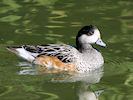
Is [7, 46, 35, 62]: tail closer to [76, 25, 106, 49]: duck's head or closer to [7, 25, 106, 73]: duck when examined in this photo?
[7, 25, 106, 73]: duck

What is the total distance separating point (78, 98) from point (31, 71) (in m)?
1.57

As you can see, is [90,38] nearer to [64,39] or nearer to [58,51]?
[58,51]

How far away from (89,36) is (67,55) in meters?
0.54

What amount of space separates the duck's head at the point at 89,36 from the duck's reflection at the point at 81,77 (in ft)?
1.72

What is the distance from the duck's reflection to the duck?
16 centimetres

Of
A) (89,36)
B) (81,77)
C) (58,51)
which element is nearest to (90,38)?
(89,36)

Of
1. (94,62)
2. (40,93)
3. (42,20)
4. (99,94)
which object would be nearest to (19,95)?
(40,93)

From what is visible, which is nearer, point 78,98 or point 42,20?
point 78,98

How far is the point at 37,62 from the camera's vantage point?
1335 cm

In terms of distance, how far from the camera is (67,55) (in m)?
13.3

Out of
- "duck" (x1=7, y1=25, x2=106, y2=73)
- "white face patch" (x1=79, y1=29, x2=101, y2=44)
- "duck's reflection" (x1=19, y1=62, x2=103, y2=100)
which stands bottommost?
"duck's reflection" (x1=19, y1=62, x2=103, y2=100)

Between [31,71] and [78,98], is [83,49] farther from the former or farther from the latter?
[78,98]

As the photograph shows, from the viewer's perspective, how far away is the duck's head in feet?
43.5

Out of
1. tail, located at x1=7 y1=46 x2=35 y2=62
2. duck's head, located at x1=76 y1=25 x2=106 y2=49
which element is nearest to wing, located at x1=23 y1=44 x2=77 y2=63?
tail, located at x1=7 y1=46 x2=35 y2=62
